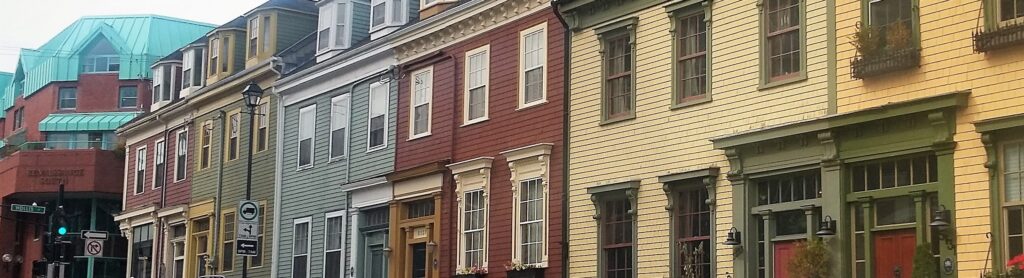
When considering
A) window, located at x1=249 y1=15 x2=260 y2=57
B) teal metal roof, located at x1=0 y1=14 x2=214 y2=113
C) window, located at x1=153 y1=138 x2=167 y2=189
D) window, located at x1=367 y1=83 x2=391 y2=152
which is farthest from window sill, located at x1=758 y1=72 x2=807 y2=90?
teal metal roof, located at x1=0 y1=14 x2=214 y2=113

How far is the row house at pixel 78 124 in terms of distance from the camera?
59.1 m

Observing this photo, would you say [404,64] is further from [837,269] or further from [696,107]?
[837,269]

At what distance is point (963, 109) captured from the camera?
60.1ft

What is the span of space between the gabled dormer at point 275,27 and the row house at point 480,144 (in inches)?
342

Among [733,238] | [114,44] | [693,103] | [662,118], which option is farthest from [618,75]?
[114,44]

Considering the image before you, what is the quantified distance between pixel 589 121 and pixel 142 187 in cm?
2745

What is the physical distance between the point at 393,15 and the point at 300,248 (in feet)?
22.0

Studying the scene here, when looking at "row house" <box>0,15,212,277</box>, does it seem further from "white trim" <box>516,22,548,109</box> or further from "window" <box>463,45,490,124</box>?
"white trim" <box>516,22,548,109</box>

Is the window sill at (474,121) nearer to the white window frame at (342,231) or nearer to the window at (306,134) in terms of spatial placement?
the white window frame at (342,231)

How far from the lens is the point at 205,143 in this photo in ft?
142

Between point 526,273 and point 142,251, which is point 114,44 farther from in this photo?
point 526,273

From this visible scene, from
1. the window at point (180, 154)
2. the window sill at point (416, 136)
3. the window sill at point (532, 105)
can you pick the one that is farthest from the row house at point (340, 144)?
the window at point (180, 154)

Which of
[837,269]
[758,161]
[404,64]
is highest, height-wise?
[404,64]

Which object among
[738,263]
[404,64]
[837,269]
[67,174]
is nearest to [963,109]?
[837,269]
